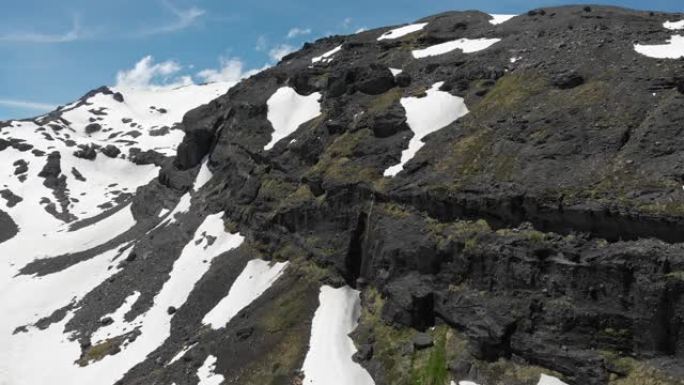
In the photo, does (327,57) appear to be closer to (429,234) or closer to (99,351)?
(99,351)

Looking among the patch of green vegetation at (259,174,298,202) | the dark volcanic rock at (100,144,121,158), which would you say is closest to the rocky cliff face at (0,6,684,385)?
the patch of green vegetation at (259,174,298,202)

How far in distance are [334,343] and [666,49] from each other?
3008cm

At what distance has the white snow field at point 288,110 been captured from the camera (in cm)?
6041

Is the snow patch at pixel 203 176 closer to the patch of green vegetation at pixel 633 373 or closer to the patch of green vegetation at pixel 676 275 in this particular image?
the patch of green vegetation at pixel 633 373

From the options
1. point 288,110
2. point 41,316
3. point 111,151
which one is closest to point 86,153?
point 111,151

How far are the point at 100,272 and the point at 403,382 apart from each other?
45776 millimetres

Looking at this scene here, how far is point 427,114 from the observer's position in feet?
152

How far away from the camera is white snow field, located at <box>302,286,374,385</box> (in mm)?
31031

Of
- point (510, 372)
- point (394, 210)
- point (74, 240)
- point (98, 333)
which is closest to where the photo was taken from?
point (510, 372)

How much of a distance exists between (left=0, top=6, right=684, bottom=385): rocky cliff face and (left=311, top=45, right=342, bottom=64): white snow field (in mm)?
6369

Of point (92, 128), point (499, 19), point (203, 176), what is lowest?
point (203, 176)

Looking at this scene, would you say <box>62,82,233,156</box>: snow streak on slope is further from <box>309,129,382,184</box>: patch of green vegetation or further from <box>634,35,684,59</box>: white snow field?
<box>634,35,684,59</box>: white snow field

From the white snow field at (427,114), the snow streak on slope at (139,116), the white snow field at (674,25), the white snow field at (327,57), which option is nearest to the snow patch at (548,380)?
the white snow field at (427,114)

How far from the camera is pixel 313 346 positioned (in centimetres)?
3450
